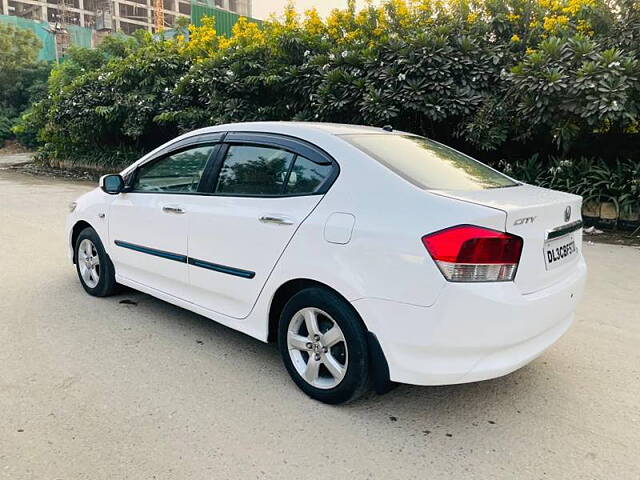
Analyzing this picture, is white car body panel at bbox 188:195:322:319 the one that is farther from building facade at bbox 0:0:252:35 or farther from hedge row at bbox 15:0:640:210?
building facade at bbox 0:0:252:35

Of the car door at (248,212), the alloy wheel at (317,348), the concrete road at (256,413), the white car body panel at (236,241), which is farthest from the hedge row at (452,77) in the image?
the alloy wheel at (317,348)

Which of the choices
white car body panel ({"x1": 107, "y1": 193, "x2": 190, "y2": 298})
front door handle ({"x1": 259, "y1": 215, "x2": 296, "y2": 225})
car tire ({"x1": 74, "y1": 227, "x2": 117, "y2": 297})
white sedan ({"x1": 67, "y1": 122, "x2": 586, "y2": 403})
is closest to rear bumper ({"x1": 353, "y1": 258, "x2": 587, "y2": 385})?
white sedan ({"x1": 67, "y1": 122, "x2": 586, "y2": 403})

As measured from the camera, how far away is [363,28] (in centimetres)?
1062

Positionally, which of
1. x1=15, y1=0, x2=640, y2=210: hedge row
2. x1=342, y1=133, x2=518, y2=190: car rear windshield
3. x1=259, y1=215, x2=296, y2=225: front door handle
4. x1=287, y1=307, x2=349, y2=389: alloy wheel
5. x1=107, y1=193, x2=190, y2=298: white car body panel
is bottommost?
x1=287, y1=307, x2=349, y2=389: alloy wheel

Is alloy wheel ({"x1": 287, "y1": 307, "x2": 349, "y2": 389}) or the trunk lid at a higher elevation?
the trunk lid

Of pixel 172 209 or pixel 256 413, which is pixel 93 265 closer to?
pixel 172 209

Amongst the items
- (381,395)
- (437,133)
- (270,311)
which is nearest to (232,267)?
(270,311)

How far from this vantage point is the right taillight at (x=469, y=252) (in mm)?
2477

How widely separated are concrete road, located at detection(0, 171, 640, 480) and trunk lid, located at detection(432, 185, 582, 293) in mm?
756

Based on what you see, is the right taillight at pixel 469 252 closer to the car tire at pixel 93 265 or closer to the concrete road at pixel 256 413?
the concrete road at pixel 256 413

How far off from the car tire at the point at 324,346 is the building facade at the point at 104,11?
261ft

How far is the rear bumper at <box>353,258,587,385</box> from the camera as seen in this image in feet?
8.14

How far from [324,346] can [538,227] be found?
4.14 ft

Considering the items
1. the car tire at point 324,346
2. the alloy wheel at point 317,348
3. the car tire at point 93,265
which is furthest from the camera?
the car tire at point 93,265
